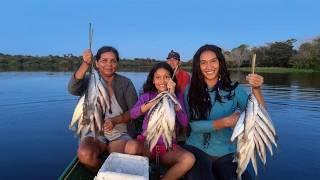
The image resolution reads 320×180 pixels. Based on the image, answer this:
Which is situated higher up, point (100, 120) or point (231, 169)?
point (100, 120)

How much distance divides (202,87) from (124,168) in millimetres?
1598

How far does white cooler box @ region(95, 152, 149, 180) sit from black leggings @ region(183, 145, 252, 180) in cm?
69

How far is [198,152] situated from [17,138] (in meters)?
8.86

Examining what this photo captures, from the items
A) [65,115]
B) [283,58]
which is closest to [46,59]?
[283,58]

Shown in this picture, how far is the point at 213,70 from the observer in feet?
18.9

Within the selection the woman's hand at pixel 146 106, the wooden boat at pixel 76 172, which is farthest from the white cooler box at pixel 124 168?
the wooden boat at pixel 76 172

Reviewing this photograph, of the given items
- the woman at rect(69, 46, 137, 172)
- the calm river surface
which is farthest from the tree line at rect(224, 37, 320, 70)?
the woman at rect(69, 46, 137, 172)

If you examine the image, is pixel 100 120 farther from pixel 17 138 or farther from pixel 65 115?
pixel 65 115

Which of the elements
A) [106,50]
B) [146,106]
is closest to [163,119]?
[146,106]

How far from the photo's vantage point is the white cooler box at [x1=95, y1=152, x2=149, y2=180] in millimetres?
4758

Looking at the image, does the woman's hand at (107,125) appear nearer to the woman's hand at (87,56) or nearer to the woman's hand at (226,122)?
the woman's hand at (87,56)

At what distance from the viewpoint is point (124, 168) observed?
5.27m

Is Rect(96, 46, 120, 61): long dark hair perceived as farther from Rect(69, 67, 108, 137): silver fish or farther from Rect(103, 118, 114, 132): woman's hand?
Rect(103, 118, 114, 132): woman's hand

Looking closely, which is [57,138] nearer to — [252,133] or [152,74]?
[152,74]
